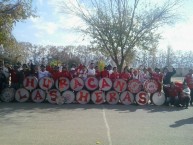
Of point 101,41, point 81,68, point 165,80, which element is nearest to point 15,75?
point 81,68

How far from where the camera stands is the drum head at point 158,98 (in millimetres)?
16156

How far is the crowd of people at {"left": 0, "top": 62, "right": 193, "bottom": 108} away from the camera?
16.0 m

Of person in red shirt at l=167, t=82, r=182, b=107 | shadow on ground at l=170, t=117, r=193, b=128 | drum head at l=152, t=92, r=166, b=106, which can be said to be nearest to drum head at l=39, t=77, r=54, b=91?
drum head at l=152, t=92, r=166, b=106

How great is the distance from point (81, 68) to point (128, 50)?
7875 mm

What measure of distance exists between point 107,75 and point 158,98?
2845 millimetres

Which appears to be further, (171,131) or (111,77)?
(111,77)

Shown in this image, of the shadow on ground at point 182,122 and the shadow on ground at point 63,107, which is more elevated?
the shadow on ground at point 63,107

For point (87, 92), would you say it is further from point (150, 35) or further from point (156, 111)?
point (150, 35)

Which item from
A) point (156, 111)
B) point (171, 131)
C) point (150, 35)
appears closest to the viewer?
point (171, 131)

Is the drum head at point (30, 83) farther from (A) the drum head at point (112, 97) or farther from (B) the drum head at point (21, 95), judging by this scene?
(A) the drum head at point (112, 97)

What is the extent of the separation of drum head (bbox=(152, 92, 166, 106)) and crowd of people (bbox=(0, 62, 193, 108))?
0.78ft

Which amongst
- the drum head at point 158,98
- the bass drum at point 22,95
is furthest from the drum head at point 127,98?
the bass drum at point 22,95

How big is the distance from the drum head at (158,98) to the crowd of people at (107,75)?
237mm

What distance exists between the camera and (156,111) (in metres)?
14.1
